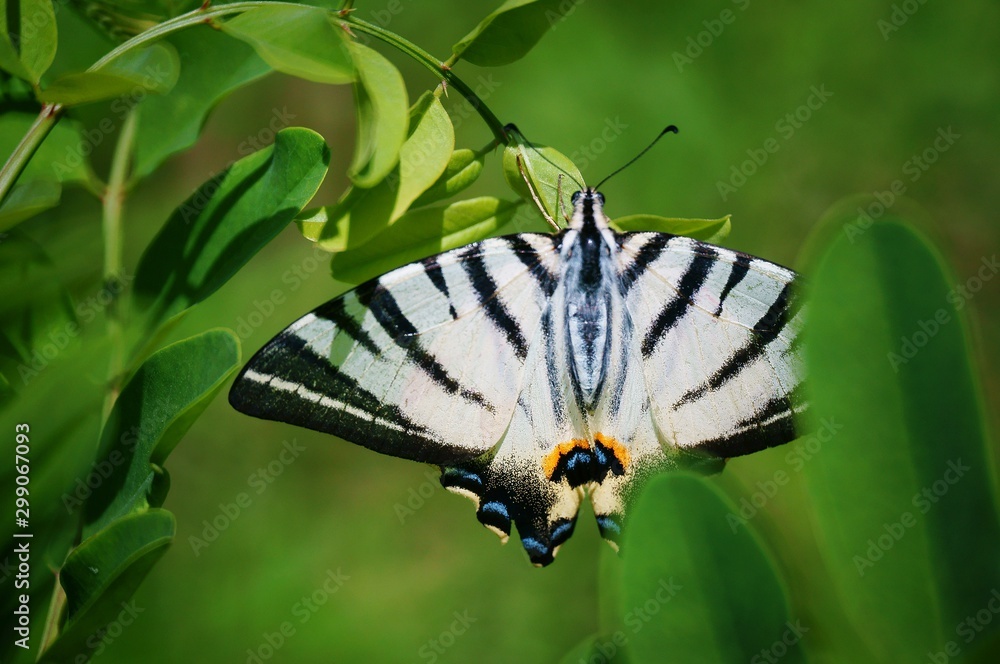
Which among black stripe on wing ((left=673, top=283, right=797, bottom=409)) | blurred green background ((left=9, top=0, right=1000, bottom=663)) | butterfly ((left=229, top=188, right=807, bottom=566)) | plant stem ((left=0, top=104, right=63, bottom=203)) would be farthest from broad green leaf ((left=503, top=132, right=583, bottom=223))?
blurred green background ((left=9, top=0, right=1000, bottom=663))

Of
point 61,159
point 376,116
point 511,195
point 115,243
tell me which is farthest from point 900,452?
point 511,195

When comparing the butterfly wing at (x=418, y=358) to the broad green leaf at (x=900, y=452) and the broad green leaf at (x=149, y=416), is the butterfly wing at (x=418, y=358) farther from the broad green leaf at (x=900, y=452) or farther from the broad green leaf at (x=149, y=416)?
the broad green leaf at (x=900, y=452)

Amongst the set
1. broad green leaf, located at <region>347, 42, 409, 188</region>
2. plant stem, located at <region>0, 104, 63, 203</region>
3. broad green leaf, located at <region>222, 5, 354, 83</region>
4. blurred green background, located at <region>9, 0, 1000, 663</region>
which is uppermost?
broad green leaf, located at <region>222, 5, 354, 83</region>

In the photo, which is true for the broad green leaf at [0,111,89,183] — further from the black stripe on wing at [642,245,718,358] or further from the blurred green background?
the blurred green background

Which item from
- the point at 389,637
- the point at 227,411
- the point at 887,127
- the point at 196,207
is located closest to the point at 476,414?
the point at 196,207

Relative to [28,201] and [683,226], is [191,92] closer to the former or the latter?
[28,201]

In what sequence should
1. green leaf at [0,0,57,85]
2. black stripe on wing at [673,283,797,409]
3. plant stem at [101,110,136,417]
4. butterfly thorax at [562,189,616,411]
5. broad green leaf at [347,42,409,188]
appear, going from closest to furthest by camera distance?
broad green leaf at [347,42,409,188] < green leaf at [0,0,57,85] < plant stem at [101,110,136,417] < black stripe on wing at [673,283,797,409] < butterfly thorax at [562,189,616,411]

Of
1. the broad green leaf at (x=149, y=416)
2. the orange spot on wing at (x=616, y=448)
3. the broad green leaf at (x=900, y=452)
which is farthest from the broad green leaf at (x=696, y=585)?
the orange spot on wing at (x=616, y=448)
